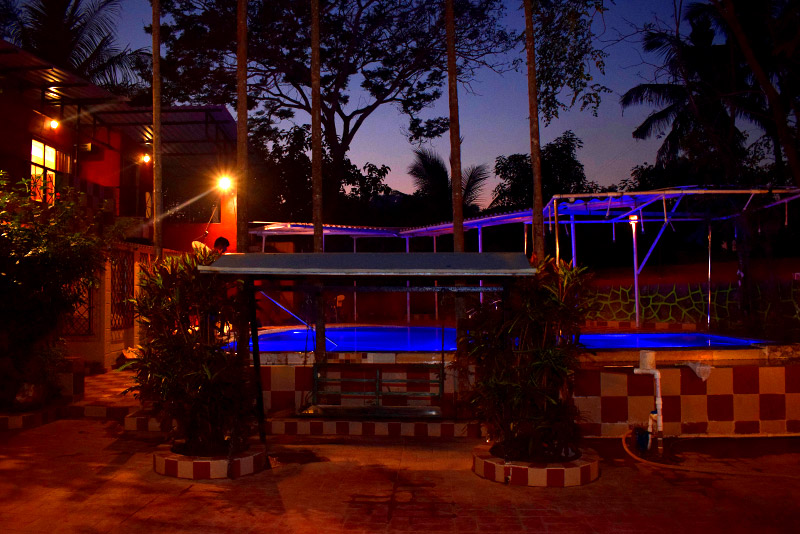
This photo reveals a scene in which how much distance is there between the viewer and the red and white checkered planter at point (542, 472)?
239 inches

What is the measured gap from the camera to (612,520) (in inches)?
204

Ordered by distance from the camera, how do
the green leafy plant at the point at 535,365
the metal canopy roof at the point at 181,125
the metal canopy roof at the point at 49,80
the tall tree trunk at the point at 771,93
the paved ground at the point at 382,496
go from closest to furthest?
the paved ground at the point at 382,496 < the green leafy plant at the point at 535,365 < the tall tree trunk at the point at 771,93 < the metal canopy roof at the point at 49,80 < the metal canopy roof at the point at 181,125

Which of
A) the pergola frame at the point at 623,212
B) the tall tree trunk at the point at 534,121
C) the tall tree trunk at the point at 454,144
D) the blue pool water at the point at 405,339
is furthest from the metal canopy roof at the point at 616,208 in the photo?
the blue pool water at the point at 405,339

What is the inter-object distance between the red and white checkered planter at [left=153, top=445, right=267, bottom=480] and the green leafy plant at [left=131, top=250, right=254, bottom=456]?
17 cm

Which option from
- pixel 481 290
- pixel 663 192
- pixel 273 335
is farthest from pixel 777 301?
pixel 481 290

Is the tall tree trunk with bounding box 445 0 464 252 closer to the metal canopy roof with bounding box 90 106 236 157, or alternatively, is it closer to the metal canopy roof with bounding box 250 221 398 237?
the metal canopy roof with bounding box 250 221 398 237

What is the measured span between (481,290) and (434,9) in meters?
18.8

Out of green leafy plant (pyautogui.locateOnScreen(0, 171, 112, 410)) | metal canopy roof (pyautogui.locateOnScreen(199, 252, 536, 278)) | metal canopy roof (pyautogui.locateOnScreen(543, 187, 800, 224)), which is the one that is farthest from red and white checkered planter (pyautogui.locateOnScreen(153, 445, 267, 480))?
metal canopy roof (pyautogui.locateOnScreen(543, 187, 800, 224))

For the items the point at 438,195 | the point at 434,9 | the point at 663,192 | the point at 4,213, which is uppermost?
the point at 434,9

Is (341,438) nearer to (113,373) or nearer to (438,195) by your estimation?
(113,373)

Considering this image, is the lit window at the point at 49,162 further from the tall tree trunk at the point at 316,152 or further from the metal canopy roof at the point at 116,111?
the tall tree trunk at the point at 316,152

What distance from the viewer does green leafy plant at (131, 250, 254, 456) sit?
21.0ft

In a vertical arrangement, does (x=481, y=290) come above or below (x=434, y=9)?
below

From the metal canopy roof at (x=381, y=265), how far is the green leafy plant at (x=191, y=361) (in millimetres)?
345
